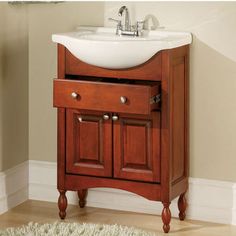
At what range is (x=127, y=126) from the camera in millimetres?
3545

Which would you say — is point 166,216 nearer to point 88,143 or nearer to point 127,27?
point 88,143

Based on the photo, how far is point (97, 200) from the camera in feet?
13.0

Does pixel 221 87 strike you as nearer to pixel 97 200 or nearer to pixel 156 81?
pixel 156 81

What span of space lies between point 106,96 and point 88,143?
0.96 feet

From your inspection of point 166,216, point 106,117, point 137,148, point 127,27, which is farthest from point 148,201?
point 127,27

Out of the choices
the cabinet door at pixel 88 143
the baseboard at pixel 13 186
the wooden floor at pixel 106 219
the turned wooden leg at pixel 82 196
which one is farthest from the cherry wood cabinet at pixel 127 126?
the baseboard at pixel 13 186

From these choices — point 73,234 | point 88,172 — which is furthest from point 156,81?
point 73,234

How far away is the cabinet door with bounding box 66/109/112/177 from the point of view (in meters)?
3.60

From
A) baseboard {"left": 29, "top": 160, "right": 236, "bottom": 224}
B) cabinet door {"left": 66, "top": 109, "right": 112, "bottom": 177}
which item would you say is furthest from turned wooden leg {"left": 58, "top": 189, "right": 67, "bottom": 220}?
baseboard {"left": 29, "top": 160, "right": 236, "bottom": 224}

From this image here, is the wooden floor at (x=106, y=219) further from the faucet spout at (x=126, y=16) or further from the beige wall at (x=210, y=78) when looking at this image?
the faucet spout at (x=126, y=16)

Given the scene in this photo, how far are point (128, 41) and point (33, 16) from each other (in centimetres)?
79

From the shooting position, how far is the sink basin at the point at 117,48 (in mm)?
3383

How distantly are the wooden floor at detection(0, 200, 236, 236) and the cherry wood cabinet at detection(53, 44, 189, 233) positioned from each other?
0.35 feet

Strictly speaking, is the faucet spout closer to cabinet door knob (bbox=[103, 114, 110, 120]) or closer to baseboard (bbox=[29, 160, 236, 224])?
cabinet door knob (bbox=[103, 114, 110, 120])
